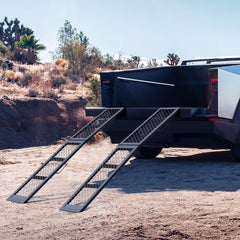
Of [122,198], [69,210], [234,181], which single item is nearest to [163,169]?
[234,181]

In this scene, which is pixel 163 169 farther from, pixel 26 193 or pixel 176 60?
pixel 176 60

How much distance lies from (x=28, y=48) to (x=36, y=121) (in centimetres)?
2668

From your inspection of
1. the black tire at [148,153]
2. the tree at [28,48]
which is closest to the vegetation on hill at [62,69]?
the tree at [28,48]

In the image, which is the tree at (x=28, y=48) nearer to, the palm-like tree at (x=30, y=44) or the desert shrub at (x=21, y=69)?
the palm-like tree at (x=30, y=44)

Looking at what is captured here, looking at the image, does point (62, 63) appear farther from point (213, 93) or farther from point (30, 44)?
point (213, 93)

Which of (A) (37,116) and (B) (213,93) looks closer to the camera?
(B) (213,93)

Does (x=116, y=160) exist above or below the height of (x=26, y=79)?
below

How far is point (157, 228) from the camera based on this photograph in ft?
13.8

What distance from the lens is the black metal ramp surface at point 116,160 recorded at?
5.41 metres

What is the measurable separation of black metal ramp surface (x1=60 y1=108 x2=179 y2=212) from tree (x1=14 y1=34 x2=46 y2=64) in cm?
3300

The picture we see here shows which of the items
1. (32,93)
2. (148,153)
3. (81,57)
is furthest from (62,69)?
(148,153)

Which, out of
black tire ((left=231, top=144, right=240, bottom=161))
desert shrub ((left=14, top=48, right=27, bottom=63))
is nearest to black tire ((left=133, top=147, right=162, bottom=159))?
black tire ((left=231, top=144, right=240, bottom=161))

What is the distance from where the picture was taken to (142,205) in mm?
5141

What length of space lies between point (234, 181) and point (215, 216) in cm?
215
